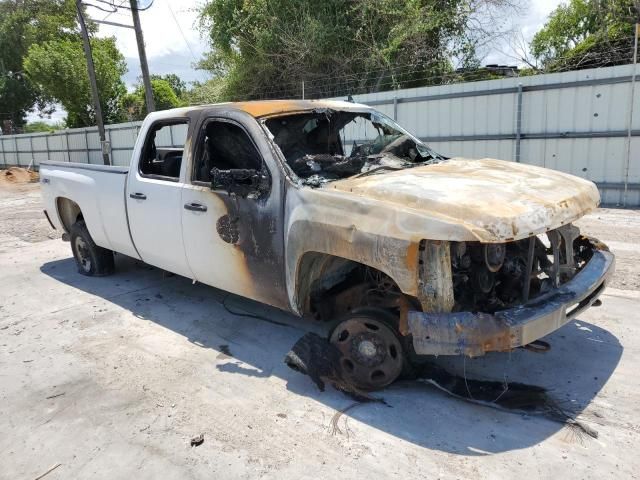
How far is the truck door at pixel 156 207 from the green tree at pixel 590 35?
10648mm

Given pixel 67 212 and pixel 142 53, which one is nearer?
pixel 67 212

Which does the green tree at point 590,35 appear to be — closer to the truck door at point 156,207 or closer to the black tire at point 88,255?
the truck door at point 156,207

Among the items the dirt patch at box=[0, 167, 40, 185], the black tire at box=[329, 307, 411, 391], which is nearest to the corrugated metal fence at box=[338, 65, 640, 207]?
the black tire at box=[329, 307, 411, 391]

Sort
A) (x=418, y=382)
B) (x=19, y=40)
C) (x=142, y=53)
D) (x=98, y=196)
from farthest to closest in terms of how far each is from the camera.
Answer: (x=19, y=40) < (x=142, y=53) < (x=98, y=196) < (x=418, y=382)

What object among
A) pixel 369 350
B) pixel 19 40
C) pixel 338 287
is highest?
pixel 19 40

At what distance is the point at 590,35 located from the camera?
16.7m

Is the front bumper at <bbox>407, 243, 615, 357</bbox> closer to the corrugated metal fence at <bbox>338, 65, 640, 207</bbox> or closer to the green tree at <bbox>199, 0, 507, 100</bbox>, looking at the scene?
the corrugated metal fence at <bbox>338, 65, 640, 207</bbox>

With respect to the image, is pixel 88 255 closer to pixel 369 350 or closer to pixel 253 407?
pixel 253 407

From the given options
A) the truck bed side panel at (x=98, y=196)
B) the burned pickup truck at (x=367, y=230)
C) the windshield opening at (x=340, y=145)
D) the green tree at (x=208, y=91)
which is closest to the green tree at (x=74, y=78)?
the green tree at (x=208, y=91)

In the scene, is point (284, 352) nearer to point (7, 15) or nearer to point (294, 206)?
point (294, 206)

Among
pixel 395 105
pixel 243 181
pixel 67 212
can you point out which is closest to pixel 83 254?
pixel 67 212

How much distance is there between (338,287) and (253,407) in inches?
44.1

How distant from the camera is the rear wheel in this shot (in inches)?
133

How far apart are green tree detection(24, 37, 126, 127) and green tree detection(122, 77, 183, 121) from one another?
0.46 metres
